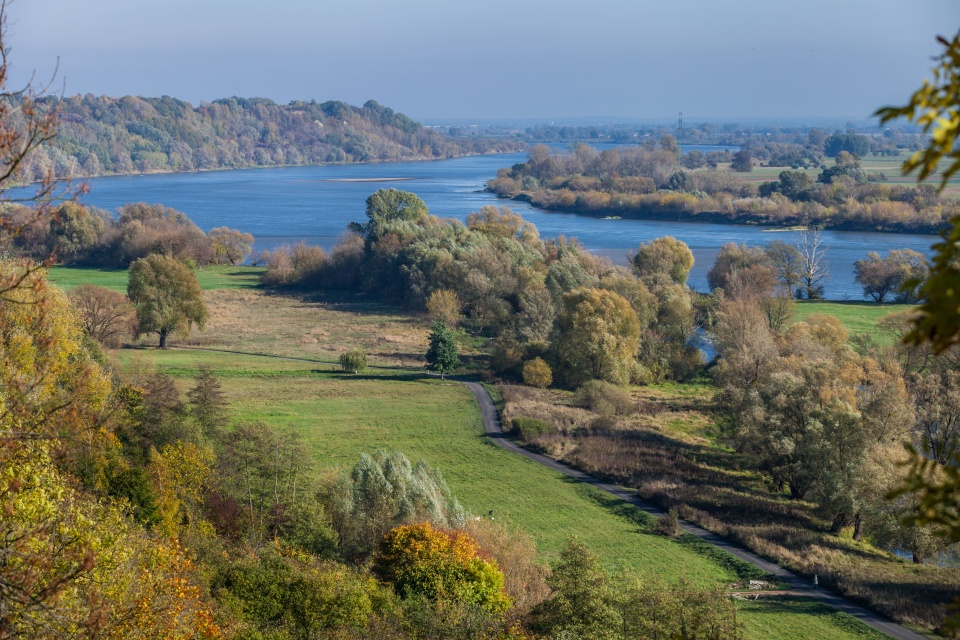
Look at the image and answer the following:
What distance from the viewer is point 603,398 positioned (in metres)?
41.4

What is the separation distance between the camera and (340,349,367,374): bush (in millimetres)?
45469

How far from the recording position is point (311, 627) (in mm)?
13977

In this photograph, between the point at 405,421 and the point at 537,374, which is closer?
the point at 405,421

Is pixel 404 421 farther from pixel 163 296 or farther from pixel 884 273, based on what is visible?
pixel 884 273

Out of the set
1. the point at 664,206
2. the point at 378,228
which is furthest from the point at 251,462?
the point at 664,206

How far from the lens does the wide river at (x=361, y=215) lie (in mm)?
81500

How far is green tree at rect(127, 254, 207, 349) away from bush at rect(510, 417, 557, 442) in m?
20.1

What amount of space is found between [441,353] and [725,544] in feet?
74.4

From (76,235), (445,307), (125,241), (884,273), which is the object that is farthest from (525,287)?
(76,235)

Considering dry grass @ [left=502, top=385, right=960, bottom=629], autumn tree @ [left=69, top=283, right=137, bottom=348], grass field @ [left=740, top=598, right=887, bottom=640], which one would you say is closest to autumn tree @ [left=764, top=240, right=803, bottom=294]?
dry grass @ [left=502, top=385, right=960, bottom=629]

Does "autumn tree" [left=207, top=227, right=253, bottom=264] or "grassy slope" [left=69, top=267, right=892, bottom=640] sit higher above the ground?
"autumn tree" [left=207, top=227, right=253, bottom=264]

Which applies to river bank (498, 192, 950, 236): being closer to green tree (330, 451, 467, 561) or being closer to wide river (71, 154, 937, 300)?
wide river (71, 154, 937, 300)

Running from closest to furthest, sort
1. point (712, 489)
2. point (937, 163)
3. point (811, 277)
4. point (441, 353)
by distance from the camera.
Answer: point (937, 163)
point (712, 489)
point (441, 353)
point (811, 277)

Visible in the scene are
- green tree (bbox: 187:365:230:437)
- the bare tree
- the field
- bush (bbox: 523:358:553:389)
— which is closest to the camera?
green tree (bbox: 187:365:230:437)
